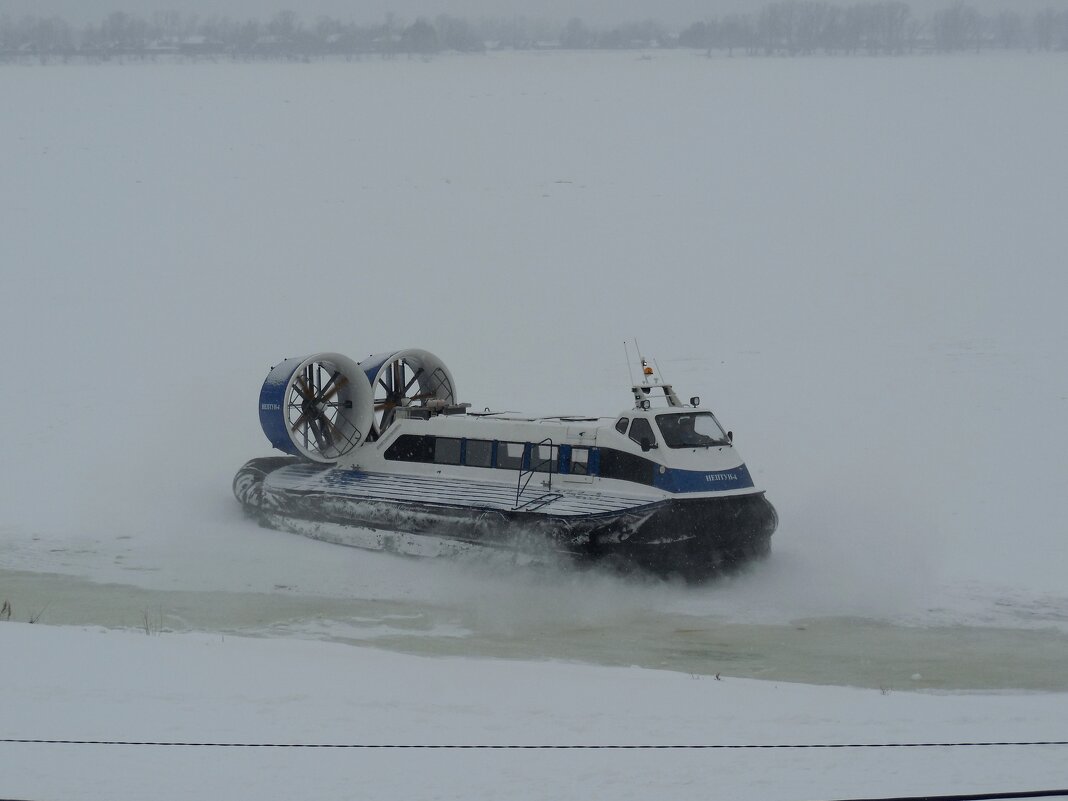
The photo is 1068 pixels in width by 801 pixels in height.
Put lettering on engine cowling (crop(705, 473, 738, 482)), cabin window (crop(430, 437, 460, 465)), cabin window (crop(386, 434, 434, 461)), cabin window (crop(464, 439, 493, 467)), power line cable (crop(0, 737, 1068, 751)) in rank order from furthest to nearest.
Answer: cabin window (crop(386, 434, 434, 461)) → cabin window (crop(430, 437, 460, 465)) → cabin window (crop(464, 439, 493, 467)) → lettering on engine cowling (crop(705, 473, 738, 482)) → power line cable (crop(0, 737, 1068, 751))

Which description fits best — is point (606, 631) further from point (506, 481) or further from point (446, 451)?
point (446, 451)

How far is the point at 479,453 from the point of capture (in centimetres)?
1156

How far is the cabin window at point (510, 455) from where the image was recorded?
37.0 feet

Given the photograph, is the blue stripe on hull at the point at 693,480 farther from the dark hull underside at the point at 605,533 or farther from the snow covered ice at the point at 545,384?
the snow covered ice at the point at 545,384

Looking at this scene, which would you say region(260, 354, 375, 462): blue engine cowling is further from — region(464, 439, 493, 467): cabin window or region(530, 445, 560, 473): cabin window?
region(530, 445, 560, 473): cabin window

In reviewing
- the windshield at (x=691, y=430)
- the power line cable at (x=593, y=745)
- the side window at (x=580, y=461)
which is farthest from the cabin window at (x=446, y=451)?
the power line cable at (x=593, y=745)

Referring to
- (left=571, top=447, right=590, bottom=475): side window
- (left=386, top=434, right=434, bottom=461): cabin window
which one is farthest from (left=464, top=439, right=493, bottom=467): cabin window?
(left=571, top=447, right=590, bottom=475): side window

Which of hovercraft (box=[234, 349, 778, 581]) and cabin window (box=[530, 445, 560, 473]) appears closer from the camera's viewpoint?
hovercraft (box=[234, 349, 778, 581])

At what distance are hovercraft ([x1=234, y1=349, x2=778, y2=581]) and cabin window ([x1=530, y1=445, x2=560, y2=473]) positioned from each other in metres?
0.01

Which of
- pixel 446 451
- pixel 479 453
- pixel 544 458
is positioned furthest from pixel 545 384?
pixel 544 458

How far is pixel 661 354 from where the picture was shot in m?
19.4

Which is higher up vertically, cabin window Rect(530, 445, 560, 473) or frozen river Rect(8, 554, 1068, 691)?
cabin window Rect(530, 445, 560, 473)

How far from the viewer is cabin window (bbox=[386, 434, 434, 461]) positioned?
471 inches

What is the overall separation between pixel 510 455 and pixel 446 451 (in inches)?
29.7
